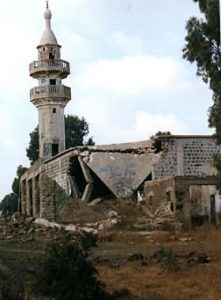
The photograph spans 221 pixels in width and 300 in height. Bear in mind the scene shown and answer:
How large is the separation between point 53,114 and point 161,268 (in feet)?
112

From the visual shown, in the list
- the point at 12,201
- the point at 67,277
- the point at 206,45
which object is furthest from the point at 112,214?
the point at 12,201

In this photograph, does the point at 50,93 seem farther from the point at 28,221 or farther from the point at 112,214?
the point at 112,214

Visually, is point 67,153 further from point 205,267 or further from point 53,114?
point 205,267

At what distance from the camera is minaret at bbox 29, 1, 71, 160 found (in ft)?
176

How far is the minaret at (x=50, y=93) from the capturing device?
53.7m

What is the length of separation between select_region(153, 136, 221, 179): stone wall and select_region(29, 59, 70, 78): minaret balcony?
1899 centimetres

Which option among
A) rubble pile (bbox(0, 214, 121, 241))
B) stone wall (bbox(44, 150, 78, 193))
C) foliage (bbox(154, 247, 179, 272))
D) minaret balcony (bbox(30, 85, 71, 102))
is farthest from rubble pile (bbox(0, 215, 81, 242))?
minaret balcony (bbox(30, 85, 71, 102))

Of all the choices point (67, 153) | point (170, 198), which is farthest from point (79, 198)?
point (170, 198)

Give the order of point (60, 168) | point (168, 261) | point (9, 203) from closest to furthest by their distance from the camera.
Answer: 1. point (168, 261)
2. point (60, 168)
3. point (9, 203)

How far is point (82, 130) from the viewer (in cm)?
7050

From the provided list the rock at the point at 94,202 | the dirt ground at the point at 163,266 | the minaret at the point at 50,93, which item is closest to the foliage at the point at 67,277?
the dirt ground at the point at 163,266

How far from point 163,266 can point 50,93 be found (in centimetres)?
3449

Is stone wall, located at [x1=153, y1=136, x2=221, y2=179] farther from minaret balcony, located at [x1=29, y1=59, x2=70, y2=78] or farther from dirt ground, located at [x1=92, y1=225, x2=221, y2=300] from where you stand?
minaret balcony, located at [x1=29, y1=59, x2=70, y2=78]

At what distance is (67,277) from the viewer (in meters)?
15.6
